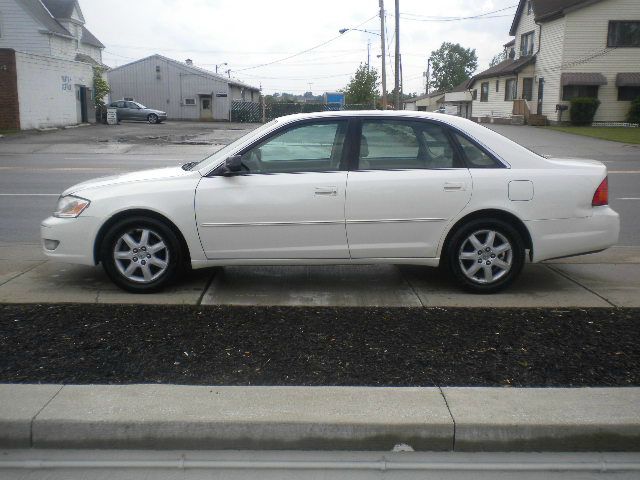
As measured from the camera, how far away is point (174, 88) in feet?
192

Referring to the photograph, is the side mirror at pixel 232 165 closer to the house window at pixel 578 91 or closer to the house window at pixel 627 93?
the house window at pixel 578 91

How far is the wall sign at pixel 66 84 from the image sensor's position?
36188 millimetres

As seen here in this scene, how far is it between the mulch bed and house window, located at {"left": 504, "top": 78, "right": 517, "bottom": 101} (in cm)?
4442

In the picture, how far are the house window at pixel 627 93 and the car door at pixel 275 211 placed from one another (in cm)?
3878

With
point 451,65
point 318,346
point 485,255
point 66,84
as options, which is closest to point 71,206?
point 318,346

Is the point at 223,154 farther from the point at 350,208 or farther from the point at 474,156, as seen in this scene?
the point at 474,156

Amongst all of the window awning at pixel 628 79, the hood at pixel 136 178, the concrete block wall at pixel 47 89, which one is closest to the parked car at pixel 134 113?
the concrete block wall at pixel 47 89

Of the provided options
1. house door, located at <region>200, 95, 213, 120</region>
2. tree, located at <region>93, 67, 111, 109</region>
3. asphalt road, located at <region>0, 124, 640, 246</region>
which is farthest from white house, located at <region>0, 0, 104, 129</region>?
house door, located at <region>200, 95, 213, 120</region>

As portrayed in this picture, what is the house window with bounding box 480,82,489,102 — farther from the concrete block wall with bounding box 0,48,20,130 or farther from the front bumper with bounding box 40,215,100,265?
the front bumper with bounding box 40,215,100,265

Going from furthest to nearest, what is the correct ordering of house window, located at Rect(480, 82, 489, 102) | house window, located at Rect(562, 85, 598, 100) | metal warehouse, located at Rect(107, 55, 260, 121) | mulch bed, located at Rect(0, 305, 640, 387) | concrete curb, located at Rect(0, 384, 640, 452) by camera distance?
metal warehouse, located at Rect(107, 55, 260, 121) → house window, located at Rect(480, 82, 489, 102) → house window, located at Rect(562, 85, 598, 100) → mulch bed, located at Rect(0, 305, 640, 387) → concrete curb, located at Rect(0, 384, 640, 452)

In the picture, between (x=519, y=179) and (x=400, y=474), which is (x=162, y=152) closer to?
(x=519, y=179)

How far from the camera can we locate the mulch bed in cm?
406

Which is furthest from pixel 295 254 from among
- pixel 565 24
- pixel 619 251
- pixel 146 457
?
pixel 565 24

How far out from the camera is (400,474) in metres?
3.23
